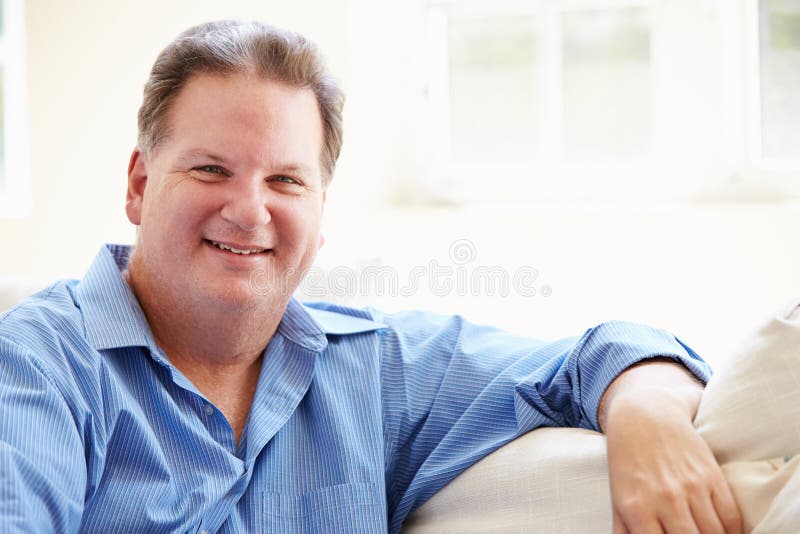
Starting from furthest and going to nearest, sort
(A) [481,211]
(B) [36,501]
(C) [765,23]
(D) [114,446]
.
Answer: (A) [481,211], (C) [765,23], (D) [114,446], (B) [36,501]

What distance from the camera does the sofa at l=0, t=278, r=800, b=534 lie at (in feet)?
3.21

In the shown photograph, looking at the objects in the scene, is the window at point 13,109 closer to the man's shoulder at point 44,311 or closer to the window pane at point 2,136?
the window pane at point 2,136

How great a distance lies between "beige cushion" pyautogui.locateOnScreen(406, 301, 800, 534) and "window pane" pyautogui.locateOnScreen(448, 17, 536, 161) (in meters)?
1.58

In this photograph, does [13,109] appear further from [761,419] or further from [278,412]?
[761,419]

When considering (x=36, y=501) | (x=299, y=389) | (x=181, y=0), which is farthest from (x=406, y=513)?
(x=181, y=0)

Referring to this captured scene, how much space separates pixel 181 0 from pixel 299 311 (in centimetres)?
165

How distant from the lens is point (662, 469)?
3.29ft

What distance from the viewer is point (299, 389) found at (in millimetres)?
1334

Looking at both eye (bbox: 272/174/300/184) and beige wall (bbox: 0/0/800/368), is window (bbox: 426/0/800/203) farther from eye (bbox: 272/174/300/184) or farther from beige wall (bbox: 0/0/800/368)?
eye (bbox: 272/174/300/184)

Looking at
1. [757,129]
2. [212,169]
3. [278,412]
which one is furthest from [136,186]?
[757,129]

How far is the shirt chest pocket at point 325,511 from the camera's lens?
1.22 meters

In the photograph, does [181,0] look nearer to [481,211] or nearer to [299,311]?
[481,211]

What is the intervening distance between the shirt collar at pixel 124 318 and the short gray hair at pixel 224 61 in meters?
0.20

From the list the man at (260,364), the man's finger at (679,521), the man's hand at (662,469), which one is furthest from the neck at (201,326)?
the man's finger at (679,521)
